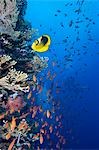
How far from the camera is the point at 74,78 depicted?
97.8 ft

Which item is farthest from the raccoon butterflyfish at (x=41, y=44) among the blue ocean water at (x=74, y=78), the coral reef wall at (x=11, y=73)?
the blue ocean water at (x=74, y=78)

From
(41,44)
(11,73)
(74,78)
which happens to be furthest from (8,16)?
(74,78)

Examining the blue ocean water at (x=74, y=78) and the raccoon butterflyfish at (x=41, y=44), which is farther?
the blue ocean water at (x=74, y=78)

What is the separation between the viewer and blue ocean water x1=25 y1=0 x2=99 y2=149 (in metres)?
20.3

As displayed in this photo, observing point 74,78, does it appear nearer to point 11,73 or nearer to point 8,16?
point 8,16

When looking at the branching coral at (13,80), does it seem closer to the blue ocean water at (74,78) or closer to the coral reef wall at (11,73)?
the coral reef wall at (11,73)

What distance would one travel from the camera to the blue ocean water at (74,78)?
66.7ft

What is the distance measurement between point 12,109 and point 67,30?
7356 cm

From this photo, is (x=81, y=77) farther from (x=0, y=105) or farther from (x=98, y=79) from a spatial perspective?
(x=0, y=105)

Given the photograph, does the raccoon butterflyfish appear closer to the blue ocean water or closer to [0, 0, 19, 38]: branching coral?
[0, 0, 19, 38]: branching coral

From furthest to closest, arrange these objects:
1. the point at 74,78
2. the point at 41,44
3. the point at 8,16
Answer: the point at 74,78, the point at 8,16, the point at 41,44

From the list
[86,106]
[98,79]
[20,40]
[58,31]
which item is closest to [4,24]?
[20,40]

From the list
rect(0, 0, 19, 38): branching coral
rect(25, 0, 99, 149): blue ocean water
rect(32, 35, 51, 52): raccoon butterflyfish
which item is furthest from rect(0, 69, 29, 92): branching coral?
rect(25, 0, 99, 149): blue ocean water

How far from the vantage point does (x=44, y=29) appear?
6856 cm
